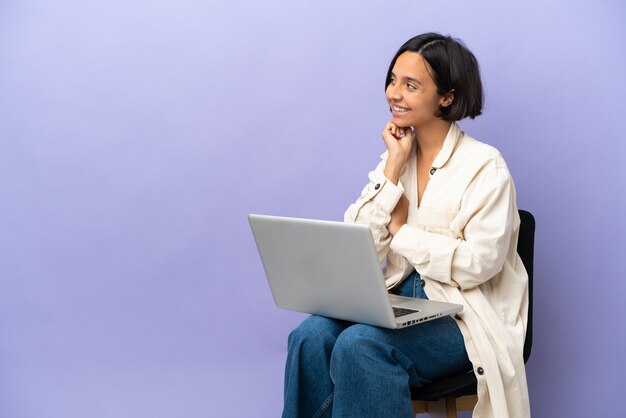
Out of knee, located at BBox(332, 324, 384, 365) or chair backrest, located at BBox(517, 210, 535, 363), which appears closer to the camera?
knee, located at BBox(332, 324, 384, 365)

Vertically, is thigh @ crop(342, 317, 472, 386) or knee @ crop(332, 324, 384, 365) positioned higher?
knee @ crop(332, 324, 384, 365)

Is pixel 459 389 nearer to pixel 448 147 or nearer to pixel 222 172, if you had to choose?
pixel 448 147

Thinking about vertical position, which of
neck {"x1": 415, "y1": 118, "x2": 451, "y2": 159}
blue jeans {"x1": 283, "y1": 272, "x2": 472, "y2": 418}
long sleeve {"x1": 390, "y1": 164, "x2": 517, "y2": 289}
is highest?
neck {"x1": 415, "y1": 118, "x2": 451, "y2": 159}

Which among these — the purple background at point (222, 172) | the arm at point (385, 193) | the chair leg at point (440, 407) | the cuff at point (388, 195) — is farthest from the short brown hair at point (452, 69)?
the chair leg at point (440, 407)

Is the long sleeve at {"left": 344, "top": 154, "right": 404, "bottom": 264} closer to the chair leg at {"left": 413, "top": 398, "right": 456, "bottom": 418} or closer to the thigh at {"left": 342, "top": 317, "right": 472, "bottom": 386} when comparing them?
the thigh at {"left": 342, "top": 317, "right": 472, "bottom": 386}

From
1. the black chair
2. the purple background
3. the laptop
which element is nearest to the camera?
the laptop

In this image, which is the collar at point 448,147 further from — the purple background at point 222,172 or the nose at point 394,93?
the purple background at point 222,172

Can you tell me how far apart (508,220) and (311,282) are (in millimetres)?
526

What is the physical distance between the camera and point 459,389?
2281mm

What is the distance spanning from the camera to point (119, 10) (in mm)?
3199

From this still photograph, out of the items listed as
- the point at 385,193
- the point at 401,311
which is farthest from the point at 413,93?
the point at 401,311

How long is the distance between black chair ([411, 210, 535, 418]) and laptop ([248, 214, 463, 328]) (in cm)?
18

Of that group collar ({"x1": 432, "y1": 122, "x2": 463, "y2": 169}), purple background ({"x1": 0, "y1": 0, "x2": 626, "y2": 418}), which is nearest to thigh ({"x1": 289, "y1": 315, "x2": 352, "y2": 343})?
collar ({"x1": 432, "y1": 122, "x2": 463, "y2": 169})

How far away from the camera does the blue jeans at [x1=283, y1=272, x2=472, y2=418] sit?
2.16 m
